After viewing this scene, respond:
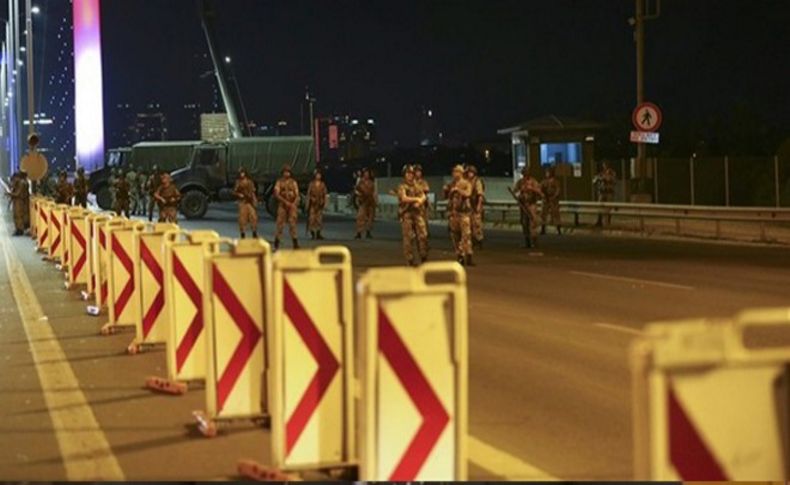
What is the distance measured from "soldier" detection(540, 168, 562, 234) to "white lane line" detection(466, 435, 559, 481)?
25.2 m

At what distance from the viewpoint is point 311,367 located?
739cm

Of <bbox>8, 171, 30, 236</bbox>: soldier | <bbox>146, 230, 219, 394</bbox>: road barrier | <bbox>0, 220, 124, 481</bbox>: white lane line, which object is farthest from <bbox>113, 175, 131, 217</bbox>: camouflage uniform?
<bbox>146, 230, 219, 394</bbox>: road barrier

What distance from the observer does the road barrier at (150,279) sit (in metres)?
12.2

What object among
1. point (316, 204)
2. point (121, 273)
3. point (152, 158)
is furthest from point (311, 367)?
point (152, 158)

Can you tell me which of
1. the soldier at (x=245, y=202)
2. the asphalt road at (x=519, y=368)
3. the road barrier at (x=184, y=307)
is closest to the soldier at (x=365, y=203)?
the soldier at (x=245, y=202)

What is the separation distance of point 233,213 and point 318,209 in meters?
22.8

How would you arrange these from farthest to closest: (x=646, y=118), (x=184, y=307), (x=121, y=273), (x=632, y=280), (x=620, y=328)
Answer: (x=646, y=118)
(x=632, y=280)
(x=620, y=328)
(x=121, y=273)
(x=184, y=307)

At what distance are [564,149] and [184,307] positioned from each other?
3306 centimetres

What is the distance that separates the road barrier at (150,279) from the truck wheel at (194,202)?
36.0 m

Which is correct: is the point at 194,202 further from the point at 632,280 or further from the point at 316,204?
the point at 632,280

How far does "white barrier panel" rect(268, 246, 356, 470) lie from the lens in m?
7.34

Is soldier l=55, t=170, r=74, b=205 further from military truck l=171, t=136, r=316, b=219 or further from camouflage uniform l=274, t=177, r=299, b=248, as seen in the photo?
camouflage uniform l=274, t=177, r=299, b=248

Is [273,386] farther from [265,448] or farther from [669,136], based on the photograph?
[669,136]

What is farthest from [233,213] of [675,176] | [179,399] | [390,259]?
[179,399]
